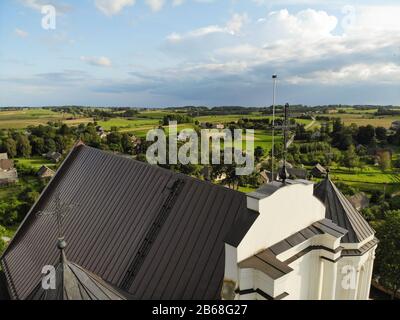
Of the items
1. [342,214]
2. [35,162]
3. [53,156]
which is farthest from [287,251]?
[35,162]

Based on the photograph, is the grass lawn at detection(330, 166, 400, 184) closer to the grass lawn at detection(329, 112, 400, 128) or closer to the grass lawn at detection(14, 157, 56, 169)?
the grass lawn at detection(329, 112, 400, 128)

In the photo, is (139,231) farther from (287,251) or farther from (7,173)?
(7,173)

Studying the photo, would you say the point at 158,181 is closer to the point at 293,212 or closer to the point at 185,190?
the point at 185,190

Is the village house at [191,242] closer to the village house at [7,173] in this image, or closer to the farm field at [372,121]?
the village house at [7,173]

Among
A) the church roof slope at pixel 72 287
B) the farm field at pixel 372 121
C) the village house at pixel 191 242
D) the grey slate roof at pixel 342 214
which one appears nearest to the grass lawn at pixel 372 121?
the farm field at pixel 372 121

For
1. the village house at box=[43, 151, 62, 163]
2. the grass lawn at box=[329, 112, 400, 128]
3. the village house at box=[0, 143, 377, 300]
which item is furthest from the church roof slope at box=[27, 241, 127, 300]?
the grass lawn at box=[329, 112, 400, 128]
